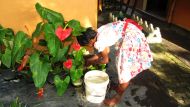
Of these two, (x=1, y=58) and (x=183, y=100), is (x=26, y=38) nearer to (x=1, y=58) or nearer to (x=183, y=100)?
(x=1, y=58)

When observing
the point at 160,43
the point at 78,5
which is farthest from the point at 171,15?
the point at 78,5

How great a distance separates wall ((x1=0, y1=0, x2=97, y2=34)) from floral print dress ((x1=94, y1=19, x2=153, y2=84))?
46.1 inches

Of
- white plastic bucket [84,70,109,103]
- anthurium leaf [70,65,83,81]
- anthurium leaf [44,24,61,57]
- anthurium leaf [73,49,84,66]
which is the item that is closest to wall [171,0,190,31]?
anthurium leaf [73,49,84,66]

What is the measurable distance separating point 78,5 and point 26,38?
3.67 ft

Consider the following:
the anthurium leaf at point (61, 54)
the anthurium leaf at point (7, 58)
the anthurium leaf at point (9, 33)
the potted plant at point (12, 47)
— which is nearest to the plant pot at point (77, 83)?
the anthurium leaf at point (61, 54)

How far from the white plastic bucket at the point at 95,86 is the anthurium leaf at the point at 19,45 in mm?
1016

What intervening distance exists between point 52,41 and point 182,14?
4.39 metres

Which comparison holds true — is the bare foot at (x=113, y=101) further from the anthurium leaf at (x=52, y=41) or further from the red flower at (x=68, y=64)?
the anthurium leaf at (x=52, y=41)

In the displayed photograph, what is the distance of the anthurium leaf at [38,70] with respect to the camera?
361 centimetres

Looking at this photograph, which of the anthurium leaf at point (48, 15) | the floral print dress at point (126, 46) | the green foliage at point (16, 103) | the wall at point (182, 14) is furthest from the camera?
the wall at point (182, 14)

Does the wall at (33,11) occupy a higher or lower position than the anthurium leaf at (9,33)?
higher

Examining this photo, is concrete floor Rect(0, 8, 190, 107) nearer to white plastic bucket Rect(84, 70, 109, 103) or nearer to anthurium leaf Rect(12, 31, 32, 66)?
white plastic bucket Rect(84, 70, 109, 103)

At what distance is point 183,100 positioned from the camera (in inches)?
155

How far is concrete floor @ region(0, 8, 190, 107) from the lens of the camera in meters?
3.75
